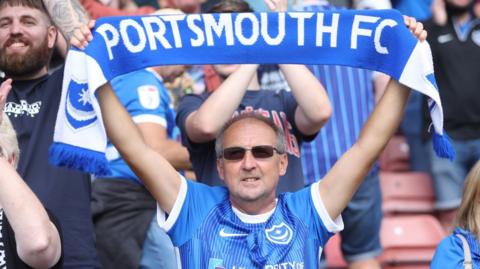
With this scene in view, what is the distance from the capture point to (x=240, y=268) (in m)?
5.13

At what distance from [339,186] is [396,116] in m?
0.39

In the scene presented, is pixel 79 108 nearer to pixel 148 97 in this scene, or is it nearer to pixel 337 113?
pixel 148 97

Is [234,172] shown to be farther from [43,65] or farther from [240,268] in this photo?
[43,65]

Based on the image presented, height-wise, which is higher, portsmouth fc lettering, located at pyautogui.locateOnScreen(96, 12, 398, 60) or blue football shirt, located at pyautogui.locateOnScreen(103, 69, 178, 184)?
portsmouth fc lettering, located at pyautogui.locateOnScreen(96, 12, 398, 60)

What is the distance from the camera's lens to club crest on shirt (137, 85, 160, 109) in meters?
6.70

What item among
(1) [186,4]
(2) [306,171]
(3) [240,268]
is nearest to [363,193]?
(2) [306,171]

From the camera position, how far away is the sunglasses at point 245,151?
532cm

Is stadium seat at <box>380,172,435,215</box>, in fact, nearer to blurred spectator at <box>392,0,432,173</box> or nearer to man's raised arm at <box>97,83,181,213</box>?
blurred spectator at <box>392,0,432,173</box>

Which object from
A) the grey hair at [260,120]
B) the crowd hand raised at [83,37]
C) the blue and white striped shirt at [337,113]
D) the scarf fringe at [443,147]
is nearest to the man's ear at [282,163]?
the grey hair at [260,120]

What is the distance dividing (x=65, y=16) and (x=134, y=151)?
952mm

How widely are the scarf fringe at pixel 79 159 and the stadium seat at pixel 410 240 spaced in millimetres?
3753

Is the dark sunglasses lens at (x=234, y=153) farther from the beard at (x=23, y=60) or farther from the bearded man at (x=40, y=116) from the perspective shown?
the beard at (x=23, y=60)

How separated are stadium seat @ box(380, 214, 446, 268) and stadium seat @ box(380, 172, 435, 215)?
33 cm

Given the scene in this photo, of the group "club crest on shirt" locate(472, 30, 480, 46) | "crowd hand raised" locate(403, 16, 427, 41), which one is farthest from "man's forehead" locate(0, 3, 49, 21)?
"club crest on shirt" locate(472, 30, 480, 46)
